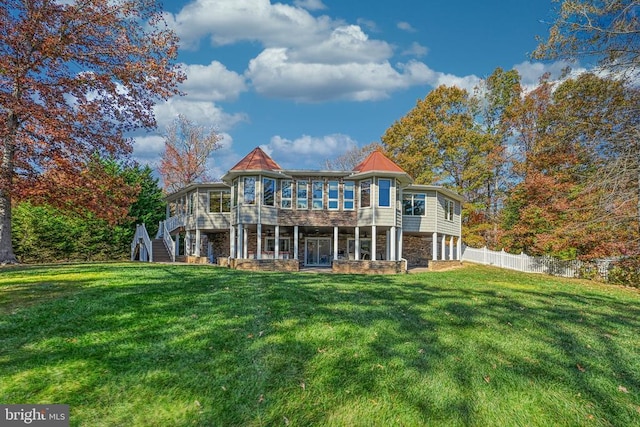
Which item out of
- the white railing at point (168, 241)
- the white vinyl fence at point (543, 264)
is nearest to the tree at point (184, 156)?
the white railing at point (168, 241)

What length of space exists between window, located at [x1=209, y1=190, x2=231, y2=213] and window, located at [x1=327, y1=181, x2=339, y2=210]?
6.20 m

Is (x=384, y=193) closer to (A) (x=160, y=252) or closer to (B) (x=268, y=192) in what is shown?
(B) (x=268, y=192)

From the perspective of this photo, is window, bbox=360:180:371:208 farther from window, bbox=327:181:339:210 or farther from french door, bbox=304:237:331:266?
french door, bbox=304:237:331:266

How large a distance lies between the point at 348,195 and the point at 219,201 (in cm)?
787

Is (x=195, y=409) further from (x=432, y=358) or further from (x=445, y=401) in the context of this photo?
(x=432, y=358)

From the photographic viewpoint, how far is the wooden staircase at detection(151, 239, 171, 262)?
2192cm

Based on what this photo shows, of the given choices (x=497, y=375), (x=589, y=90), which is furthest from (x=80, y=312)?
(x=589, y=90)

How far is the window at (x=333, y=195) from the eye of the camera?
66.9 ft

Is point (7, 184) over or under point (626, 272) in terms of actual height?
over

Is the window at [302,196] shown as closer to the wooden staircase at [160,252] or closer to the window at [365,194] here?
the window at [365,194]

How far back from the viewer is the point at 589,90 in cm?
1809

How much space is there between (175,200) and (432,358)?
2405cm

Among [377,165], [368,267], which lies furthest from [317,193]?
[368,267]

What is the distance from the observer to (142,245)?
22.3m
